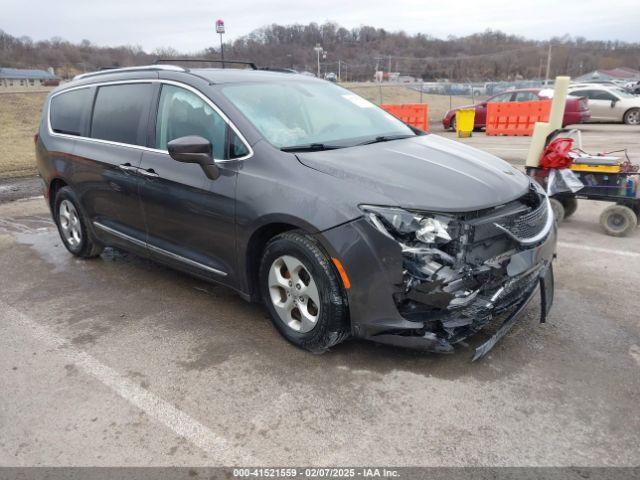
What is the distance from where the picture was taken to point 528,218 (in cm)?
337

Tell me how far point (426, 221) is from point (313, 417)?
1.22m

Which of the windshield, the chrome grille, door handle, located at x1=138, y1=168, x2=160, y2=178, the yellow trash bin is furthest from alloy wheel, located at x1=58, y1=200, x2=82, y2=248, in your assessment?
the yellow trash bin

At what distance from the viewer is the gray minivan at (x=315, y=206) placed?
300 centimetres

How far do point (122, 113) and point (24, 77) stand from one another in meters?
85.3

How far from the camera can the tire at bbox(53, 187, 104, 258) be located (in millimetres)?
5367

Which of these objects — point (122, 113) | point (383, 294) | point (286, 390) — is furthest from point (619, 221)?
point (122, 113)

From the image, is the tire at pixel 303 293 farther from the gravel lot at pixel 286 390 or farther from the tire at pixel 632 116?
the tire at pixel 632 116

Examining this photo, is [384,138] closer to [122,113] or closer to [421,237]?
[421,237]

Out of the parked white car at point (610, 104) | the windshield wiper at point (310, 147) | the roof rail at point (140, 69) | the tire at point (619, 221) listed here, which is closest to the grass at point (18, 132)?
the roof rail at point (140, 69)

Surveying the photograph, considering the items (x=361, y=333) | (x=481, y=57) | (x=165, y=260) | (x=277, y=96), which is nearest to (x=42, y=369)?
(x=165, y=260)

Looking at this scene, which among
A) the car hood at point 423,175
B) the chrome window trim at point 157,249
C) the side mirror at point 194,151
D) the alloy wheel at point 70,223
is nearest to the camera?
the car hood at point 423,175

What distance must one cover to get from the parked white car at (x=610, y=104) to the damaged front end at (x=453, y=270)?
18921 millimetres

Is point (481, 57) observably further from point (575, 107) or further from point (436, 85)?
point (575, 107)

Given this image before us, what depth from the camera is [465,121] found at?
55.3ft
